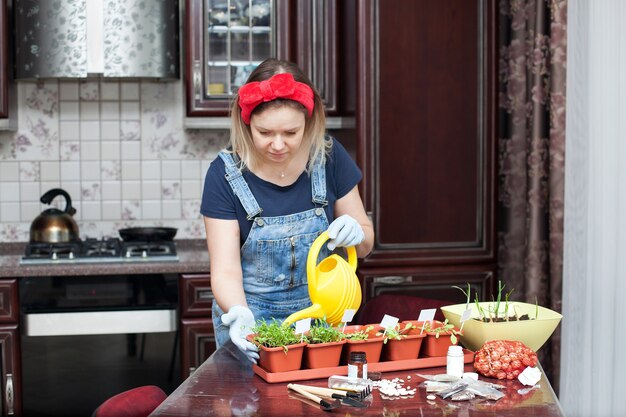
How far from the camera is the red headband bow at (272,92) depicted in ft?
7.18

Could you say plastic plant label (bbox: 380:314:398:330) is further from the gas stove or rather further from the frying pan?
the frying pan

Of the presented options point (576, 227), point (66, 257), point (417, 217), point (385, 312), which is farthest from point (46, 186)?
point (576, 227)

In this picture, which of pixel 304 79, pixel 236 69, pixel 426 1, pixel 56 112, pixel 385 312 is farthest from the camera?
pixel 56 112

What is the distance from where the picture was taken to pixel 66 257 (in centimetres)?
387

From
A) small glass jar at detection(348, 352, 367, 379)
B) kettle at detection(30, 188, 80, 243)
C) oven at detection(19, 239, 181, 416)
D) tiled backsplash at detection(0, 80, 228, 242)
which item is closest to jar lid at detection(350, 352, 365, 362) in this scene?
small glass jar at detection(348, 352, 367, 379)

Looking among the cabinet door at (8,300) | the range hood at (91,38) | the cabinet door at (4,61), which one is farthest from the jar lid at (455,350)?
the cabinet door at (4,61)

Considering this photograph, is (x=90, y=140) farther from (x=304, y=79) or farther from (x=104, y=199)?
(x=304, y=79)

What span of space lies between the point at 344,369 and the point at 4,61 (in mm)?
2602

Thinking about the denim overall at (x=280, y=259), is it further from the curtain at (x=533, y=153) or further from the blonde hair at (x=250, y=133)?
the curtain at (x=533, y=153)

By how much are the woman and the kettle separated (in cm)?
164

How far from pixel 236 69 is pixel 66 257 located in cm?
110

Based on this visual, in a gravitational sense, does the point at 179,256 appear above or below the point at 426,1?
below

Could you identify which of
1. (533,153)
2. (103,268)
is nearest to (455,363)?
(533,153)

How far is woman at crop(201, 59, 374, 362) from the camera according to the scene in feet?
7.33
